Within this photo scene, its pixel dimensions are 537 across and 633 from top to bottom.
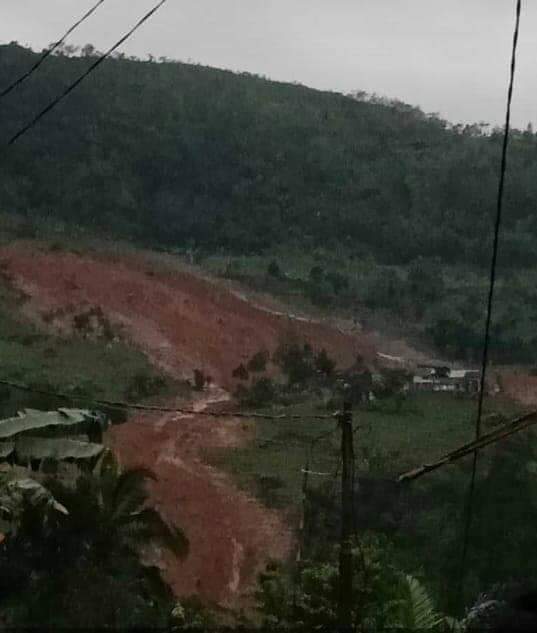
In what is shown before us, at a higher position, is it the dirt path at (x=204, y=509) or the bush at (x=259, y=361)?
the bush at (x=259, y=361)

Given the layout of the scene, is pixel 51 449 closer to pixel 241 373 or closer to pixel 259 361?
pixel 241 373

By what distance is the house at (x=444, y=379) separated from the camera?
12.2 metres

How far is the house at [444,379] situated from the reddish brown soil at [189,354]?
90cm

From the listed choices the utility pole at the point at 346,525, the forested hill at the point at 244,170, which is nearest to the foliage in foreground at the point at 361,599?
the utility pole at the point at 346,525

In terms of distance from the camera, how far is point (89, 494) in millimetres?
8008

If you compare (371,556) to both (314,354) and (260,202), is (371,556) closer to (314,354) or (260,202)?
(314,354)

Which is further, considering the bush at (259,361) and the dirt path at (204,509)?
the bush at (259,361)

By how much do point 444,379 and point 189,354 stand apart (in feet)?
10.3

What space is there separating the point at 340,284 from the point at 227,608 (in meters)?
8.91

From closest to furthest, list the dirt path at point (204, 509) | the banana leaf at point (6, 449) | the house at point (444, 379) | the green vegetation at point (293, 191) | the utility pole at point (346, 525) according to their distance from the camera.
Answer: the utility pole at point (346, 525) < the banana leaf at point (6, 449) < the dirt path at point (204, 509) < the house at point (444, 379) < the green vegetation at point (293, 191)

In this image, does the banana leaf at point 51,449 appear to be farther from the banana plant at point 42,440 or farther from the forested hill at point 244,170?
the forested hill at point 244,170

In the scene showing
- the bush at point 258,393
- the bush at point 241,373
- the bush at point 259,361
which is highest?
the bush at point 259,361

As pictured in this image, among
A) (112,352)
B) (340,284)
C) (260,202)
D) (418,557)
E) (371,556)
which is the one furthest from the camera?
(260,202)

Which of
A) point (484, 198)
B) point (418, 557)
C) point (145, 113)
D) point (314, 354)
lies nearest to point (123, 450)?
point (418, 557)
